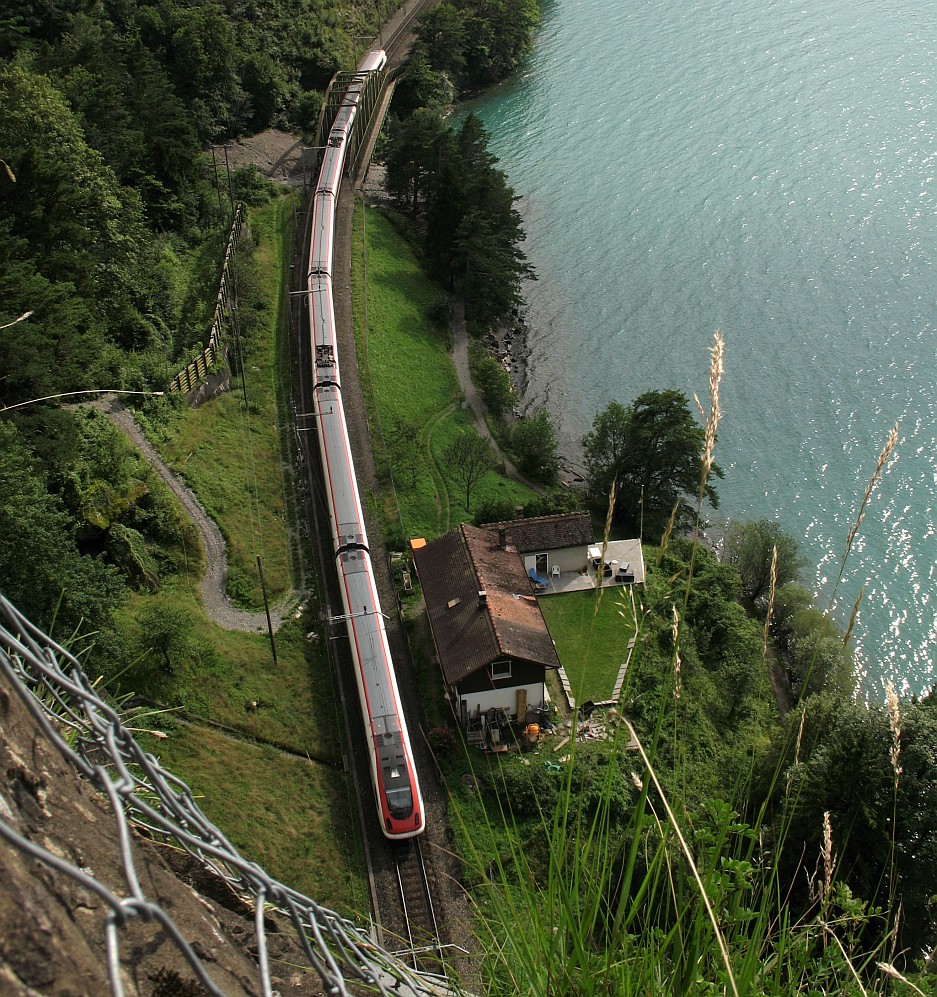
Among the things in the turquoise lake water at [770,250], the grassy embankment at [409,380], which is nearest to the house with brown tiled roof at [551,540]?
the grassy embankment at [409,380]

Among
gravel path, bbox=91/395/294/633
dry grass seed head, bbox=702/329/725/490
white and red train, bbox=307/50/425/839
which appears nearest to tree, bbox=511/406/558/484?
white and red train, bbox=307/50/425/839

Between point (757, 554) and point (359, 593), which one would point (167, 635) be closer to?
point (359, 593)

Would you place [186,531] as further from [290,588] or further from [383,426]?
[383,426]

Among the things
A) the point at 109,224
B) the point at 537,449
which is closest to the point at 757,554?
the point at 537,449

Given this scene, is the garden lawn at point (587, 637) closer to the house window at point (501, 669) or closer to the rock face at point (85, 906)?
the house window at point (501, 669)

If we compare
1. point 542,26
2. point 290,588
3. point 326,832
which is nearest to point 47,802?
point 326,832

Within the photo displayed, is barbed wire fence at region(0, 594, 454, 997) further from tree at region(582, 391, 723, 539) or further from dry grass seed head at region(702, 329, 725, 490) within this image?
tree at region(582, 391, 723, 539)
